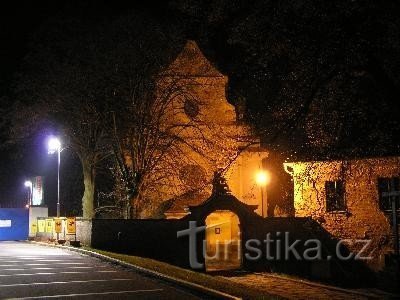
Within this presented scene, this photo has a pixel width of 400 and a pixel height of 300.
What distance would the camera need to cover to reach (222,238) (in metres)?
33.5

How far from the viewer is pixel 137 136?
33781 millimetres

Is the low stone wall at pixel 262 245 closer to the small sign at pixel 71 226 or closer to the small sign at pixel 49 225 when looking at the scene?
the small sign at pixel 71 226

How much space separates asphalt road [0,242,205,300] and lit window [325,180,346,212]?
12.8 m

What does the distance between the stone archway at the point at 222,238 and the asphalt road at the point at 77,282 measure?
9.22 metres

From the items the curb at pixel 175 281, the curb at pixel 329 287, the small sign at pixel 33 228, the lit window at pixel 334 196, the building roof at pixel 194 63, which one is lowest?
the curb at pixel 329 287

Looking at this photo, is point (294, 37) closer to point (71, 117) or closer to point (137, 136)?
point (137, 136)

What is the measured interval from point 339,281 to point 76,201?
1334 inches

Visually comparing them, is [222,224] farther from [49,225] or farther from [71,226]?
[49,225]

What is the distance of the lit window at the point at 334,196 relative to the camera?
29344 millimetres

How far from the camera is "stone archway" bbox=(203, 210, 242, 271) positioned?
31.0 meters

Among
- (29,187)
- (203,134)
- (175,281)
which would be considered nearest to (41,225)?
(203,134)

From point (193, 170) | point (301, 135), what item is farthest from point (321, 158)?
point (193, 170)

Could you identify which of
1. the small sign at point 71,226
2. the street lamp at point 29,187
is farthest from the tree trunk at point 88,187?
the street lamp at point 29,187

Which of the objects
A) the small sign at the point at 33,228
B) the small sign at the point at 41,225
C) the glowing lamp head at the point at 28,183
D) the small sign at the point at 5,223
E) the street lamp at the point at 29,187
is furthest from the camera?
the glowing lamp head at the point at 28,183
